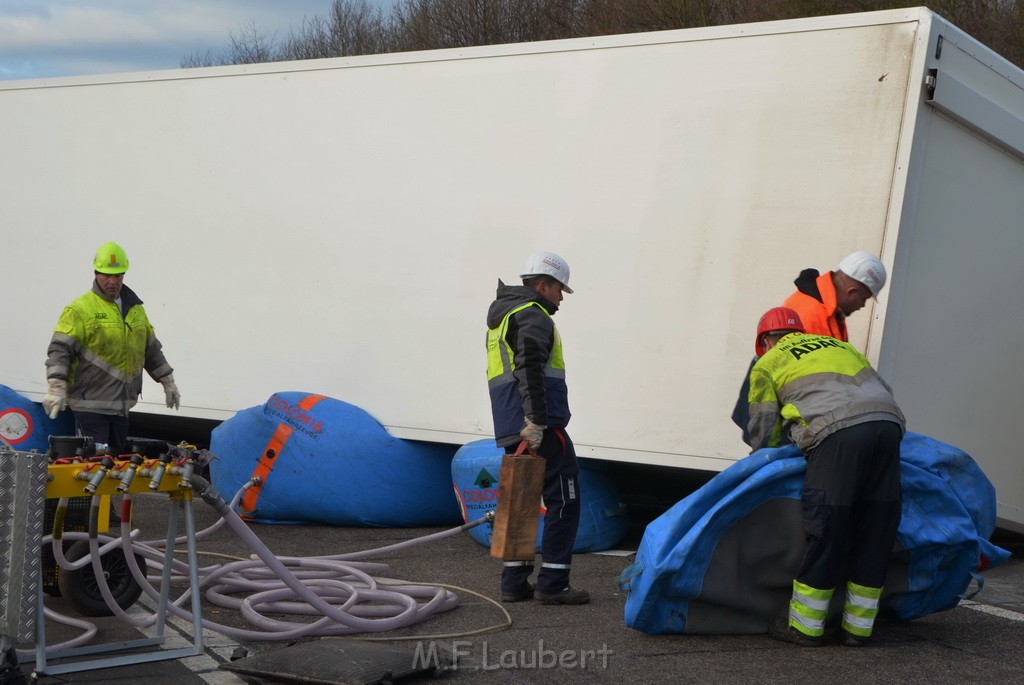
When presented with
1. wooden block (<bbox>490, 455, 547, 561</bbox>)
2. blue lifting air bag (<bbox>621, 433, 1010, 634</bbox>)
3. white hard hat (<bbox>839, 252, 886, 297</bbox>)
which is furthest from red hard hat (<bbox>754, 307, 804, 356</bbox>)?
wooden block (<bbox>490, 455, 547, 561</bbox>)

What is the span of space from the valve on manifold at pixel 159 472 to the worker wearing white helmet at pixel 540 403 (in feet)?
5.85

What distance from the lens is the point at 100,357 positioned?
21.4 feet

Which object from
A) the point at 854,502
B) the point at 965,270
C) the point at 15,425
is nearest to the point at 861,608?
the point at 854,502

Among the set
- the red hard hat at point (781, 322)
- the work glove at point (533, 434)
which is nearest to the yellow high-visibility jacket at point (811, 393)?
the red hard hat at point (781, 322)

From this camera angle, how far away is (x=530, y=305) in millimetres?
5352

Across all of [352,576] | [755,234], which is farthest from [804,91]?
[352,576]

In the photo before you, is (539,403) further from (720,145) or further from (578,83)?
(578,83)

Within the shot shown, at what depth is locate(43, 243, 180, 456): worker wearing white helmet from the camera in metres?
6.39

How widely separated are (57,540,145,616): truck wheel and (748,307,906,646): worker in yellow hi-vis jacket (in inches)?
110

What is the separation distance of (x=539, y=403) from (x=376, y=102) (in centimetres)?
331

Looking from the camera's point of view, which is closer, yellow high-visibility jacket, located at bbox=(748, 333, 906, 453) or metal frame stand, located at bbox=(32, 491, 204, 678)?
metal frame stand, located at bbox=(32, 491, 204, 678)

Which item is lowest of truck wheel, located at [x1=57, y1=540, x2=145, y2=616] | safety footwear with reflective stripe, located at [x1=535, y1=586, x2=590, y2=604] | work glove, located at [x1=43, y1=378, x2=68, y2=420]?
truck wheel, located at [x1=57, y1=540, x2=145, y2=616]

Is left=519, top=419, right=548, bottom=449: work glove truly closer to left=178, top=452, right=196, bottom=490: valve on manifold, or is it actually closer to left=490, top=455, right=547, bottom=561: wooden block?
left=490, top=455, right=547, bottom=561: wooden block

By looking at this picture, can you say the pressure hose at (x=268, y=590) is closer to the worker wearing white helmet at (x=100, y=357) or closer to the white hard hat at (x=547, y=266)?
the worker wearing white helmet at (x=100, y=357)
